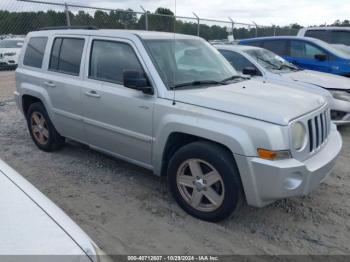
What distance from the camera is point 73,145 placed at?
6.03 m

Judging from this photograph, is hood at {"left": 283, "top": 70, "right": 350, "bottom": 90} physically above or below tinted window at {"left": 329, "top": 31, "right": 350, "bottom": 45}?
below

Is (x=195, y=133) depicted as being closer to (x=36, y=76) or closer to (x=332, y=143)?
(x=332, y=143)

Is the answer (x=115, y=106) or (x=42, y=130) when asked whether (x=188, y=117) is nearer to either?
(x=115, y=106)

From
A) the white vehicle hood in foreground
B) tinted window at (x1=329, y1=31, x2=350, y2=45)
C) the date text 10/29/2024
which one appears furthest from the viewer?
tinted window at (x1=329, y1=31, x2=350, y2=45)

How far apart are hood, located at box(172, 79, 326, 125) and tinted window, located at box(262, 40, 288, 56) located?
5.56 m

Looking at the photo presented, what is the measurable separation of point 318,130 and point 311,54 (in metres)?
6.04

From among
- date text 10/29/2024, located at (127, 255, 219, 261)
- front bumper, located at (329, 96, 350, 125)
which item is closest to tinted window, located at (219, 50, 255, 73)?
front bumper, located at (329, 96, 350, 125)

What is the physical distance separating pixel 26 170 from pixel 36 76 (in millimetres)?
1425

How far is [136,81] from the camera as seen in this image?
3777 mm

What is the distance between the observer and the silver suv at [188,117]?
3.21 meters

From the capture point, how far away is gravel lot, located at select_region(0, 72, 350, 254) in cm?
329

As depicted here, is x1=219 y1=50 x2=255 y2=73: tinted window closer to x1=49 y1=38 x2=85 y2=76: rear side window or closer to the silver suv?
the silver suv

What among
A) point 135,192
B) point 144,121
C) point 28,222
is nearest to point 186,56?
point 144,121

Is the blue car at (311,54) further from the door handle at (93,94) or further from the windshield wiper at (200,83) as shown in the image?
the door handle at (93,94)
